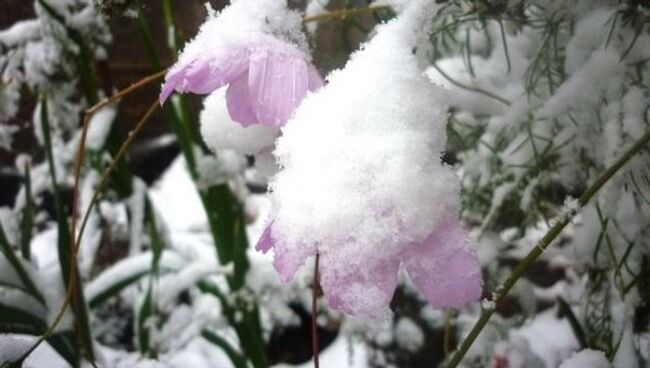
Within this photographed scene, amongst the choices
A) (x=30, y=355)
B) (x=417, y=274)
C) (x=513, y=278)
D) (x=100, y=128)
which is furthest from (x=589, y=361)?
(x=100, y=128)

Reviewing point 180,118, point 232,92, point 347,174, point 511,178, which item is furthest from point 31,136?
point 347,174

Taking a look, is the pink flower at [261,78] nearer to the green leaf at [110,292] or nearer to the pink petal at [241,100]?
the pink petal at [241,100]

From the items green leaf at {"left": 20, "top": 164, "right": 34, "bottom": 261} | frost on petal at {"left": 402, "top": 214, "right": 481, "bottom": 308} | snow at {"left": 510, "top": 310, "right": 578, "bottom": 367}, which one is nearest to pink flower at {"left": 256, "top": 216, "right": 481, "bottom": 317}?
frost on petal at {"left": 402, "top": 214, "right": 481, "bottom": 308}

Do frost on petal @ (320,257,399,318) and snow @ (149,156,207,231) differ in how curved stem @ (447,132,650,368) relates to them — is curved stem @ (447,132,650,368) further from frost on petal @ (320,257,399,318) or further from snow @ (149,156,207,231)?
snow @ (149,156,207,231)

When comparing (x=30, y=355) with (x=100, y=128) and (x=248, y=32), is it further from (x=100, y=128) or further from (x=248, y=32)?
(x=100, y=128)

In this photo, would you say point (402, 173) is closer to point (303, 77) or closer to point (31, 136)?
point (303, 77)
